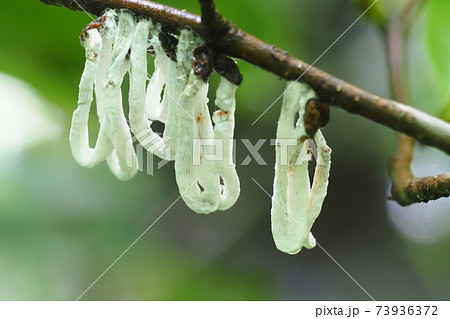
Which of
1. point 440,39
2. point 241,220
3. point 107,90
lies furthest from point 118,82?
point 241,220

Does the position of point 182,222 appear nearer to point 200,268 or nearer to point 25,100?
point 200,268

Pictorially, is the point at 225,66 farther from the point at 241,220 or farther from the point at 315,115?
the point at 241,220

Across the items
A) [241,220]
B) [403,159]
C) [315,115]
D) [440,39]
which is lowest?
[241,220]

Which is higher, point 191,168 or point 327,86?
point 327,86

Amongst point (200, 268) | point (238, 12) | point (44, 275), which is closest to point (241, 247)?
point (200, 268)

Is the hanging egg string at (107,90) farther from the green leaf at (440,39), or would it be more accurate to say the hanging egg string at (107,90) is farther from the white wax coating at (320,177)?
the green leaf at (440,39)
